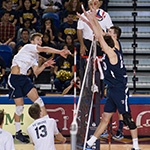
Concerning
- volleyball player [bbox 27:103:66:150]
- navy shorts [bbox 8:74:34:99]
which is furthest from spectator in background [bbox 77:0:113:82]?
volleyball player [bbox 27:103:66:150]

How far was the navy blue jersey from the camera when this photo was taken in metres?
8.59

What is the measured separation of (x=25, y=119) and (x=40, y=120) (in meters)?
3.83

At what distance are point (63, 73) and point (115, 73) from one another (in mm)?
3685

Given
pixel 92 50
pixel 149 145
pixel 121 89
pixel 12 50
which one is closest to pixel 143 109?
pixel 149 145

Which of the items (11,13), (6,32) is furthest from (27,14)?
(6,32)

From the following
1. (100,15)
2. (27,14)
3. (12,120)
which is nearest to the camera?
(100,15)

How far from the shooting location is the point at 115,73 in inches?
341

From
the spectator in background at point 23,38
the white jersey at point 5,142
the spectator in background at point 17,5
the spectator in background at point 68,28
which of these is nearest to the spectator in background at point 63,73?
the spectator in background at point 23,38

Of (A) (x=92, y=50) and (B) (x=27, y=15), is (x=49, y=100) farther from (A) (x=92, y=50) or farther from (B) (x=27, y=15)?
(B) (x=27, y=15)

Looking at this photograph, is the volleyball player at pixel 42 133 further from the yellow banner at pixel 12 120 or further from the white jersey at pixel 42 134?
the yellow banner at pixel 12 120

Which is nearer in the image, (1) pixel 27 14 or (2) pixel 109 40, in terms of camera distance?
(2) pixel 109 40

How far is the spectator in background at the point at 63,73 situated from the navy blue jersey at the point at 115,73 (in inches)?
138

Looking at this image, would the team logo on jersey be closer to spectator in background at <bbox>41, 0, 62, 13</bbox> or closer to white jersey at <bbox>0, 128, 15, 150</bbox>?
white jersey at <bbox>0, 128, 15, 150</bbox>

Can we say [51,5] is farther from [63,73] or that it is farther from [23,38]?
[63,73]
